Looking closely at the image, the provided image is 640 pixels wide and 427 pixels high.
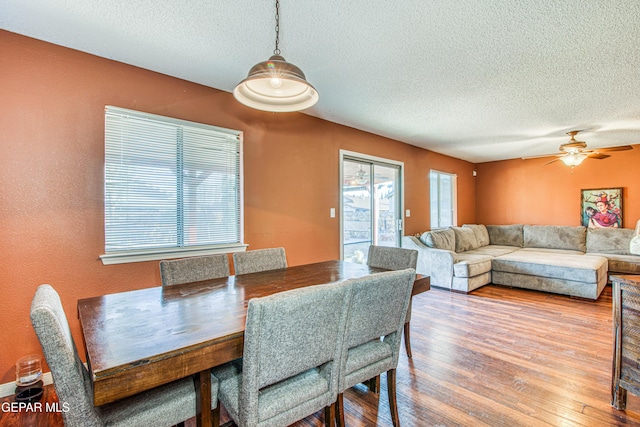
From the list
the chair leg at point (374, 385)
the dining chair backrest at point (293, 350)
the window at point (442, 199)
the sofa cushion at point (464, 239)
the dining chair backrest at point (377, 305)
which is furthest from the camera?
the window at point (442, 199)

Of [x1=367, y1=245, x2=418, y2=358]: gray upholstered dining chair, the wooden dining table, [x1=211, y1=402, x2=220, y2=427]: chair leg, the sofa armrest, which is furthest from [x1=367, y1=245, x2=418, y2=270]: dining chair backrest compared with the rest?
the sofa armrest

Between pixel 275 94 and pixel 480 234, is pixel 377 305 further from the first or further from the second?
pixel 480 234

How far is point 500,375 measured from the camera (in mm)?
2252

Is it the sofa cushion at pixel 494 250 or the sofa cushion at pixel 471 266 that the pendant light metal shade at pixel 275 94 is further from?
the sofa cushion at pixel 494 250

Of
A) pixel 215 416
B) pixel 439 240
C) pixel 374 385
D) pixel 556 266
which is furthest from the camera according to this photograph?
pixel 439 240

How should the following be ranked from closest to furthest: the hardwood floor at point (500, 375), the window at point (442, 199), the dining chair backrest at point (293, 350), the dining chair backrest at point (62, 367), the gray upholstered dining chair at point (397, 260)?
the dining chair backrest at point (62, 367), the dining chair backrest at point (293, 350), the hardwood floor at point (500, 375), the gray upholstered dining chair at point (397, 260), the window at point (442, 199)

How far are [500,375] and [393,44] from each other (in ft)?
8.29

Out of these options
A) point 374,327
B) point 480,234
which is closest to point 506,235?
point 480,234

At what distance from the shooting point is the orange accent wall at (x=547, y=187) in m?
5.40

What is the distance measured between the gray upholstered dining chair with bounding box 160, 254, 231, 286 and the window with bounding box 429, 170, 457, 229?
477cm

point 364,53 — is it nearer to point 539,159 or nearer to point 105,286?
point 105,286

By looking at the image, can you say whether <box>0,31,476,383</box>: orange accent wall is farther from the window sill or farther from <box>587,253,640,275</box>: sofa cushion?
<box>587,253,640,275</box>: sofa cushion

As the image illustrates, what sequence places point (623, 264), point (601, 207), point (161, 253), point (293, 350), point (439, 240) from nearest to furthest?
1. point (293, 350)
2. point (161, 253)
3. point (623, 264)
4. point (439, 240)
5. point (601, 207)

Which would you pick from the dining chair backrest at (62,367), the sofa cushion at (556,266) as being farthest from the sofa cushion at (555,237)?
the dining chair backrest at (62,367)
